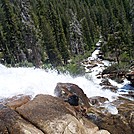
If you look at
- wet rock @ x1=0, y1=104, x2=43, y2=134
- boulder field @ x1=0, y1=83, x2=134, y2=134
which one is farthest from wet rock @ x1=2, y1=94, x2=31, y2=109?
wet rock @ x1=0, y1=104, x2=43, y2=134

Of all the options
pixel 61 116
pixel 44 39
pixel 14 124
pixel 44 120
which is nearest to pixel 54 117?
pixel 61 116

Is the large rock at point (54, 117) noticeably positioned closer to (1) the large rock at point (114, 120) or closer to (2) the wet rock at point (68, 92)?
A: (1) the large rock at point (114, 120)

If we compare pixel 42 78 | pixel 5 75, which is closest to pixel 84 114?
pixel 42 78

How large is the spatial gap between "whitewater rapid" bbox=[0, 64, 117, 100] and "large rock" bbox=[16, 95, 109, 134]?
2.18 meters

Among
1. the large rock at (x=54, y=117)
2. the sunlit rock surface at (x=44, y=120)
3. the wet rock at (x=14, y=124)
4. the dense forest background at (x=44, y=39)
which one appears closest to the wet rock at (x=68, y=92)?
the large rock at (x=54, y=117)

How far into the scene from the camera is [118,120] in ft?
50.8

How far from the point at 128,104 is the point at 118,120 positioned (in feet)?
8.82

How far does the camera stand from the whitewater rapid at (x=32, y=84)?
1792 cm

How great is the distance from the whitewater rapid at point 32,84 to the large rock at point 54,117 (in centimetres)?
218

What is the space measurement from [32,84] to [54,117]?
6.61 metres

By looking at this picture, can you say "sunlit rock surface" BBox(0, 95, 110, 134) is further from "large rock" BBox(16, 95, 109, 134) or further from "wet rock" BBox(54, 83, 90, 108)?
"wet rock" BBox(54, 83, 90, 108)

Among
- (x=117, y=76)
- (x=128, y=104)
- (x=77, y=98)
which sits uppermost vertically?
(x=77, y=98)

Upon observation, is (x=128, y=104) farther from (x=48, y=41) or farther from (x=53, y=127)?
(x=48, y=41)

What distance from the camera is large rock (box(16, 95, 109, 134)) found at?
41.5 feet
